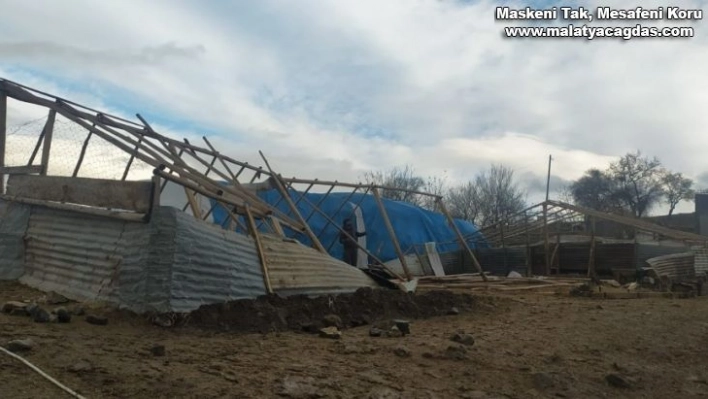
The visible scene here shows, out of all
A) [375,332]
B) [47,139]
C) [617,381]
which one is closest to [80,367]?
[375,332]

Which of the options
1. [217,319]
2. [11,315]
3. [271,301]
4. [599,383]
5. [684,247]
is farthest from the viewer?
[684,247]

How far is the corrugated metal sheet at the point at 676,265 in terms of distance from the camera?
16.5 metres

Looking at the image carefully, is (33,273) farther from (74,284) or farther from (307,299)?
(307,299)

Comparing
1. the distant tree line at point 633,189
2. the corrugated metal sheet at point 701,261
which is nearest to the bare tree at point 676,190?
the distant tree line at point 633,189

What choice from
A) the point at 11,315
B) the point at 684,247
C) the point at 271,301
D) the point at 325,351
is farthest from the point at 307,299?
the point at 684,247

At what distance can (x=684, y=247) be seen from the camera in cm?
1975

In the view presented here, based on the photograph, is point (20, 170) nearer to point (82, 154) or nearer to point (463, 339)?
point (82, 154)

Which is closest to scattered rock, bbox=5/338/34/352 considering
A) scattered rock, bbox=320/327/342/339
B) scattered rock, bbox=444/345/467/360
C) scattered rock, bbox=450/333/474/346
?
scattered rock, bbox=320/327/342/339

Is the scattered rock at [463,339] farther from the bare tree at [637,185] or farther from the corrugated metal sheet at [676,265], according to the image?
the bare tree at [637,185]

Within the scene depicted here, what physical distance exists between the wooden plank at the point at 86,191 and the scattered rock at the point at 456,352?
3736 millimetres

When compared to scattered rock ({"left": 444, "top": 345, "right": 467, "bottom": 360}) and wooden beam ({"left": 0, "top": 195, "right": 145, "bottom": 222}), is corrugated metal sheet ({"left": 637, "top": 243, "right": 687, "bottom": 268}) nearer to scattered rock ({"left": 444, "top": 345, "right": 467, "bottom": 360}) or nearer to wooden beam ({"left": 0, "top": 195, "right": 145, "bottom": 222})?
scattered rock ({"left": 444, "top": 345, "right": 467, "bottom": 360})

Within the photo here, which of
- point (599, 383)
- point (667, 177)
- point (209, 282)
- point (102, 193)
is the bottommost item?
point (599, 383)

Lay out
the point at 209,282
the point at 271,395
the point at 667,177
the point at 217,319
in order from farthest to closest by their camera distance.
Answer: the point at 667,177, the point at 209,282, the point at 217,319, the point at 271,395

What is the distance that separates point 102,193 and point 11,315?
192 centimetres
